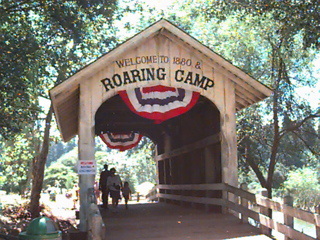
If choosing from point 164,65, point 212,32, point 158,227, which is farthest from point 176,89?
point 212,32

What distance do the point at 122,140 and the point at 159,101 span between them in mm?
11237

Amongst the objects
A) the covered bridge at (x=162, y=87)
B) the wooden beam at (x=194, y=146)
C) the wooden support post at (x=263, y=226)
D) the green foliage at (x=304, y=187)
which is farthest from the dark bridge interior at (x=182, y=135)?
the green foliage at (x=304, y=187)

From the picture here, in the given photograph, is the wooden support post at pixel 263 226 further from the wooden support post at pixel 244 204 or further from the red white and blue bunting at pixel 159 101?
the red white and blue bunting at pixel 159 101

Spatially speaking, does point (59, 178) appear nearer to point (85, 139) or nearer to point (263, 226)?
point (85, 139)

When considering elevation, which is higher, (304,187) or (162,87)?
(162,87)

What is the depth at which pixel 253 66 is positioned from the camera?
2834 cm

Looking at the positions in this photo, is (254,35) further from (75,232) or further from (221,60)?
(75,232)

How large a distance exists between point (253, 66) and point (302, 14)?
13.3 m

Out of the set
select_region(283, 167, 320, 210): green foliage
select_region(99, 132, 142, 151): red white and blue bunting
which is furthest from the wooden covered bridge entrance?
select_region(283, 167, 320, 210): green foliage

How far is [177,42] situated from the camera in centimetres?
1284

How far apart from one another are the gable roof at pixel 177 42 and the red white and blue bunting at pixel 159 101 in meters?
1.05

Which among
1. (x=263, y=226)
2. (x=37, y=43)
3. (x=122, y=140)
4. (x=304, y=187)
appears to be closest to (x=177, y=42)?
(x=263, y=226)

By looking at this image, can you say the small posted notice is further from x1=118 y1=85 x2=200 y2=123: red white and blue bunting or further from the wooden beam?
the wooden beam

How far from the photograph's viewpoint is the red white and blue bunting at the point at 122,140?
23828mm
